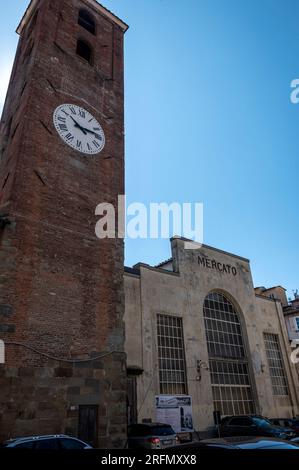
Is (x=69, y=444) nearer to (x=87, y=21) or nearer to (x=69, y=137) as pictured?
(x=69, y=137)

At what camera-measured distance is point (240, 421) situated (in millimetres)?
16922

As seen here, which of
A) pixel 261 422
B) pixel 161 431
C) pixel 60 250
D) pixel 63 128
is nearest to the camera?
Result: pixel 161 431

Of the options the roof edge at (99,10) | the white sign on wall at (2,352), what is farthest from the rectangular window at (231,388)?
the roof edge at (99,10)

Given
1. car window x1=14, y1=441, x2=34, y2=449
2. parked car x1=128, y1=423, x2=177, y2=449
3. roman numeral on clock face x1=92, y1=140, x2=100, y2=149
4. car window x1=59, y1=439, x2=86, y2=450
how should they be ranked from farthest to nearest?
roman numeral on clock face x1=92, y1=140, x2=100, y2=149 → parked car x1=128, y1=423, x2=177, y2=449 → car window x1=59, y1=439, x2=86, y2=450 → car window x1=14, y1=441, x2=34, y2=449

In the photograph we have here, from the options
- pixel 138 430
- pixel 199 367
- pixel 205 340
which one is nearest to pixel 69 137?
pixel 138 430

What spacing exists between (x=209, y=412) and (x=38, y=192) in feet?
45.2

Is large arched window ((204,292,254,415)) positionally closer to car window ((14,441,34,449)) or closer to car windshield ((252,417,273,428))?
car windshield ((252,417,273,428))

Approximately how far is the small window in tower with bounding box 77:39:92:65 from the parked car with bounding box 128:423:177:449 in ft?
56.7

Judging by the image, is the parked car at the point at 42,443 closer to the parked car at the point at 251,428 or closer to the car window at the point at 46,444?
the car window at the point at 46,444

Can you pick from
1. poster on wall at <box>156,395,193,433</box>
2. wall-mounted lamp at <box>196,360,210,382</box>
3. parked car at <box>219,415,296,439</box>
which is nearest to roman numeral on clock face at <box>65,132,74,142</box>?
poster on wall at <box>156,395,193,433</box>

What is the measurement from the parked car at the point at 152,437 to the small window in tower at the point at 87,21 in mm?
19871

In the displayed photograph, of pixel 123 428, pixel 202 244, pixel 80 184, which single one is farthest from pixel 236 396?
pixel 80 184

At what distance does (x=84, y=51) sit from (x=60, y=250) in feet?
40.0

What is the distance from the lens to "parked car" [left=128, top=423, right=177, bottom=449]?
1134 cm
